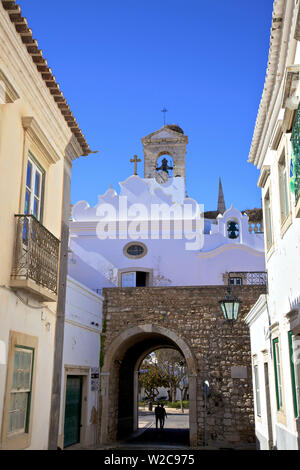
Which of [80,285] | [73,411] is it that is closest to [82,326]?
[80,285]

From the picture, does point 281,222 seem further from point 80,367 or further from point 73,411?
point 73,411

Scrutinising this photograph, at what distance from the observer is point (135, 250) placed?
22219 millimetres

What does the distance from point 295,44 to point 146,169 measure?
1766 centimetres

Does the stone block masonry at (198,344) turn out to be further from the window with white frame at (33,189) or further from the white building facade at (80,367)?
the window with white frame at (33,189)

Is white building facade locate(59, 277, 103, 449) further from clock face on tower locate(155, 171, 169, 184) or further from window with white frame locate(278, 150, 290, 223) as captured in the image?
clock face on tower locate(155, 171, 169, 184)

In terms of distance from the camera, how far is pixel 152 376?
37.9 metres

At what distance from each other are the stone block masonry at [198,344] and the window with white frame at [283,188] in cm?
912

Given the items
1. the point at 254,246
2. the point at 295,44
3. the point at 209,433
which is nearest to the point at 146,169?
the point at 254,246

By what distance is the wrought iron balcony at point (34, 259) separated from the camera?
6840 millimetres

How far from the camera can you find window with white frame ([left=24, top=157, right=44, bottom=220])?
768 centimetres

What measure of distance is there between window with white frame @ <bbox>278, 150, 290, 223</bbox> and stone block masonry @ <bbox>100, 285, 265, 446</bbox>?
9.12 m

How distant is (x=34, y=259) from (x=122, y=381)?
13.4 metres

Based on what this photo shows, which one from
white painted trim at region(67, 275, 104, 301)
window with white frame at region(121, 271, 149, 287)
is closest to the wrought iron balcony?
white painted trim at region(67, 275, 104, 301)
